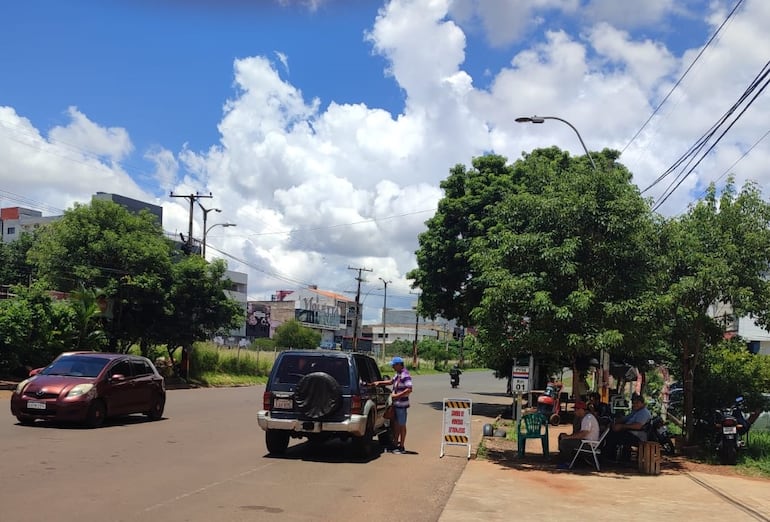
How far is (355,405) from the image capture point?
11.8 metres

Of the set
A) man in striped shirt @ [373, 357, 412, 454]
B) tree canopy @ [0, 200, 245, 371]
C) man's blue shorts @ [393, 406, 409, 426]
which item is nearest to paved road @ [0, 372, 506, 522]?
→ man in striped shirt @ [373, 357, 412, 454]

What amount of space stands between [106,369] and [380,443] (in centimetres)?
603

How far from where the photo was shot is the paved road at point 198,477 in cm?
774

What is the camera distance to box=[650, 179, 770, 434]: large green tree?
13.1 m

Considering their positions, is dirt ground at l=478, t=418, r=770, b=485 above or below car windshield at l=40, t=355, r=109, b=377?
below

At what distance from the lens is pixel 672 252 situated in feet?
44.2

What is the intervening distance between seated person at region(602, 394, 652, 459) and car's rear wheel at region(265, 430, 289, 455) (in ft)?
19.7

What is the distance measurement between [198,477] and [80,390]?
5770 mm

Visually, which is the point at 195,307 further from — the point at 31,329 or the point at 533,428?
the point at 533,428

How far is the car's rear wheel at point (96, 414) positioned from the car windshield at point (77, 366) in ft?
2.23

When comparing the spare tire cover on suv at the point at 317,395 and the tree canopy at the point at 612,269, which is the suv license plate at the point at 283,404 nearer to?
the spare tire cover on suv at the point at 317,395

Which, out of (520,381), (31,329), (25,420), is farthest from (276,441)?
(31,329)

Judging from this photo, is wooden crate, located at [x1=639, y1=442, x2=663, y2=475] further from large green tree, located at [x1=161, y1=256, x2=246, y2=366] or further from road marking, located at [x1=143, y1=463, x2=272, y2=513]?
large green tree, located at [x1=161, y1=256, x2=246, y2=366]

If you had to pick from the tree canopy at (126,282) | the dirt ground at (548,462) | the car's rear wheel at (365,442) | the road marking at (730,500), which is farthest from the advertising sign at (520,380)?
the tree canopy at (126,282)
